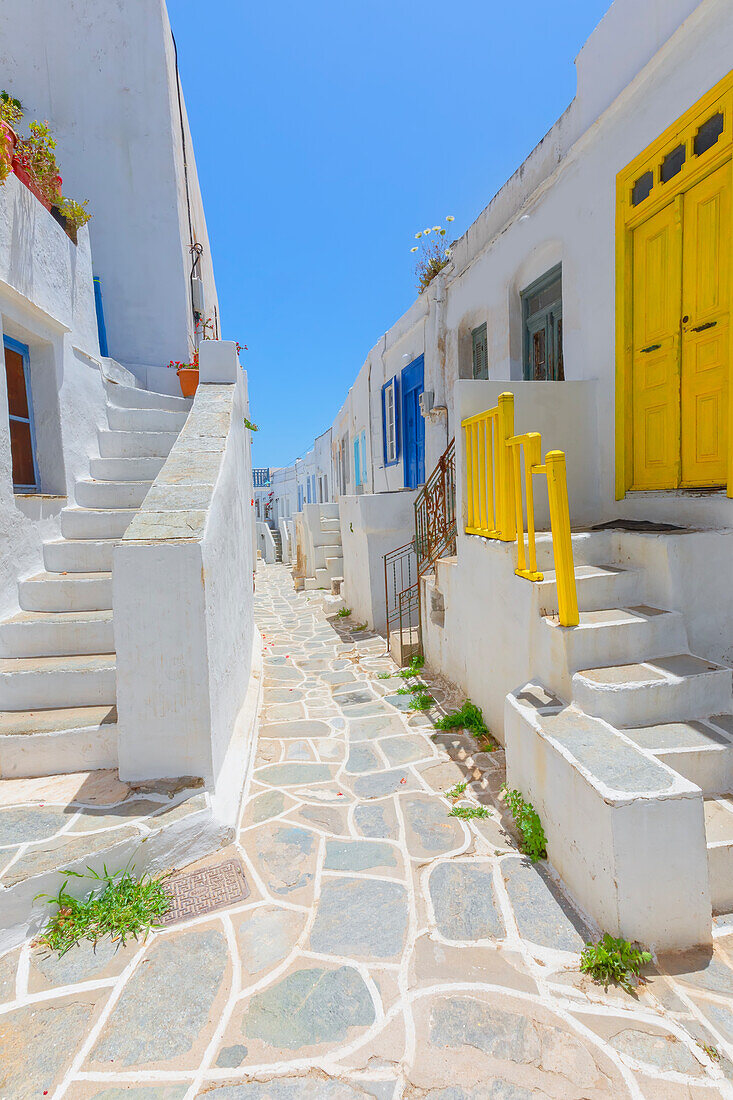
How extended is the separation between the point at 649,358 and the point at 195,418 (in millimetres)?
3920

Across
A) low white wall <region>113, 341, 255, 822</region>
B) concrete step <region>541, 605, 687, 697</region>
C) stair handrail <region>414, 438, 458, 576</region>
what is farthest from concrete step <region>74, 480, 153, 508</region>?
→ concrete step <region>541, 605, 687, 697</region>

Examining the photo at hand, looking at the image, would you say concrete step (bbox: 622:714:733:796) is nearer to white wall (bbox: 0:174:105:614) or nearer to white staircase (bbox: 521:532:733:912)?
white staircase (bbox: 521:532:733:912)

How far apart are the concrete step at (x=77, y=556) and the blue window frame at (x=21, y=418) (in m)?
0.68

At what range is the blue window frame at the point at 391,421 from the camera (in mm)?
10781

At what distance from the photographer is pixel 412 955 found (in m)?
2.18

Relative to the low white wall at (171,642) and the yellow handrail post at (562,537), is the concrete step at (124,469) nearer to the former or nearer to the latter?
the low white wall at (171,642)

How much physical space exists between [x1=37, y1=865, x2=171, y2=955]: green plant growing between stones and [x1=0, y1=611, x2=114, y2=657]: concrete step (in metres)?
1.63

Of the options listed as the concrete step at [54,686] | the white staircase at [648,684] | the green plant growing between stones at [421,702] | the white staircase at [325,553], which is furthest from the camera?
the white staircase at [325,553]

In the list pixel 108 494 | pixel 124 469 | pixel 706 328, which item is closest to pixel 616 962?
pixel 706 328

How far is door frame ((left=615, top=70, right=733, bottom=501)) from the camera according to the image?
11.5 ft

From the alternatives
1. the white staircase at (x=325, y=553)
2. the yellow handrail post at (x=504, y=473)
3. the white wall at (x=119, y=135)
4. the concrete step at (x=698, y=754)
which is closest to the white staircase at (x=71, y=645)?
the yellow handrail post at (x=504, y=473)

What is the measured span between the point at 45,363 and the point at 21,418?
57 cm

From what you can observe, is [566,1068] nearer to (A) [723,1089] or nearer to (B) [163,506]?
(A) [723,1089]

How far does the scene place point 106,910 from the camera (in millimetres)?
2350
